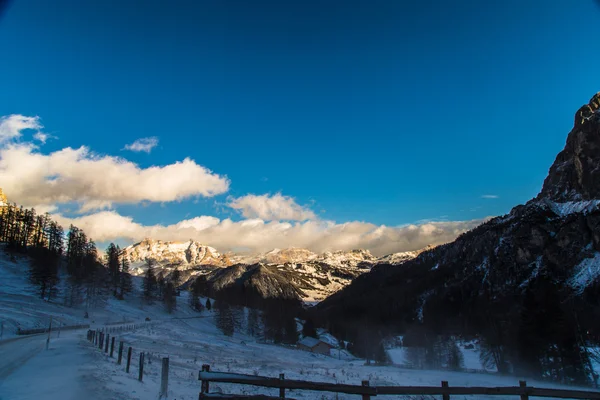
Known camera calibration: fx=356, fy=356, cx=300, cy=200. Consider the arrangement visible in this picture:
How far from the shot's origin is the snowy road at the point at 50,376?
14.2m

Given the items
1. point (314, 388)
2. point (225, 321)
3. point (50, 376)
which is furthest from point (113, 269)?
point (314, 388)

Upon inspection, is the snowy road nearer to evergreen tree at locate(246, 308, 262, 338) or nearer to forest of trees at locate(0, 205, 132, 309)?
forest of trees at locate(0, 205, 132, 309)

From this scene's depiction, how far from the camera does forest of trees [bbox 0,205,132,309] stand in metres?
93.6

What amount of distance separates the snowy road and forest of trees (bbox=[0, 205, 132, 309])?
251ft

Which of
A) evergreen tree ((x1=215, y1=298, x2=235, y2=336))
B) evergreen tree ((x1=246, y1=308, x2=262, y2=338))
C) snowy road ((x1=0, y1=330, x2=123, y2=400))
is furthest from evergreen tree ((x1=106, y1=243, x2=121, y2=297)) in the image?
snowy road ((x1=0, y1=330, x2=123, y2=400))

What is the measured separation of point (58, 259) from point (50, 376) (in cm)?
12151

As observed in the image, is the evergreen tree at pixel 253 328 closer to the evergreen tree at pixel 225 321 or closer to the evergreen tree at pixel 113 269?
the evergreen tree at pixel 225 321

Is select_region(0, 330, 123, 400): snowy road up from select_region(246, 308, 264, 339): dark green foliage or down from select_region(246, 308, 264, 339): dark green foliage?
up

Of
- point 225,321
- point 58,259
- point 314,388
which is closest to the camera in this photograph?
point 314,388

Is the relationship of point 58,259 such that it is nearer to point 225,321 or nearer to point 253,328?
point 225,321

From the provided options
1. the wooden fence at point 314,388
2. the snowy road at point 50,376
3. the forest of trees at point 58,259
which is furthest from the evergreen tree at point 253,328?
the wooden fence at point 314,388

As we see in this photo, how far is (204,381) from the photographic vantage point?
11812 mm

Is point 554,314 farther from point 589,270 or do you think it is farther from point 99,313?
point 589,270

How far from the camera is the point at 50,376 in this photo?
59.3 ft
